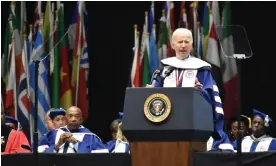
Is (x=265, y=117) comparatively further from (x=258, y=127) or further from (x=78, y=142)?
(x=78, y=142)

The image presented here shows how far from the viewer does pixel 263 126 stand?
10875 millimetres

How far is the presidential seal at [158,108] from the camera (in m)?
6.69

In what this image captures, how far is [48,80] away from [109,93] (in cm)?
121

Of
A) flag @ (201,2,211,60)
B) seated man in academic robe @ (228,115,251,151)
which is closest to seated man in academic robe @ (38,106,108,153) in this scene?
seated man in academic robe @ (228,115,251,151)

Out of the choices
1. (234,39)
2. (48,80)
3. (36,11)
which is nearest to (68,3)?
(36,11)

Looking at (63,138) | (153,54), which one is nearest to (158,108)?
(63,138)

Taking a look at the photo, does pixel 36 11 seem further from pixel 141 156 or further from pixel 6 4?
pixel 141 156

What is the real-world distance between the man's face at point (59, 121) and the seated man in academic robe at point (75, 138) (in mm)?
283

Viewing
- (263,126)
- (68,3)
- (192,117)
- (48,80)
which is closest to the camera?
(192,117)

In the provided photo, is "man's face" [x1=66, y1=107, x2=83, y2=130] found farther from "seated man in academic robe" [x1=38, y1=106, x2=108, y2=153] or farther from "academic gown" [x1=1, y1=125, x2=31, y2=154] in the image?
"academic gown" [x1=1, y1=125, x2=31, y2=154]

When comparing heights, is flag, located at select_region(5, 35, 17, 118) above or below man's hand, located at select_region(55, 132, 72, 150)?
above

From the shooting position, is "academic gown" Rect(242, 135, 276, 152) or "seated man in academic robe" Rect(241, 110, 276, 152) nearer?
"seated man in academic robe" Rect(241, 110, 276, 152)

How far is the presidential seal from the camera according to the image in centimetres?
669

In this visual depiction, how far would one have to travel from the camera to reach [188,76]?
7.49m
